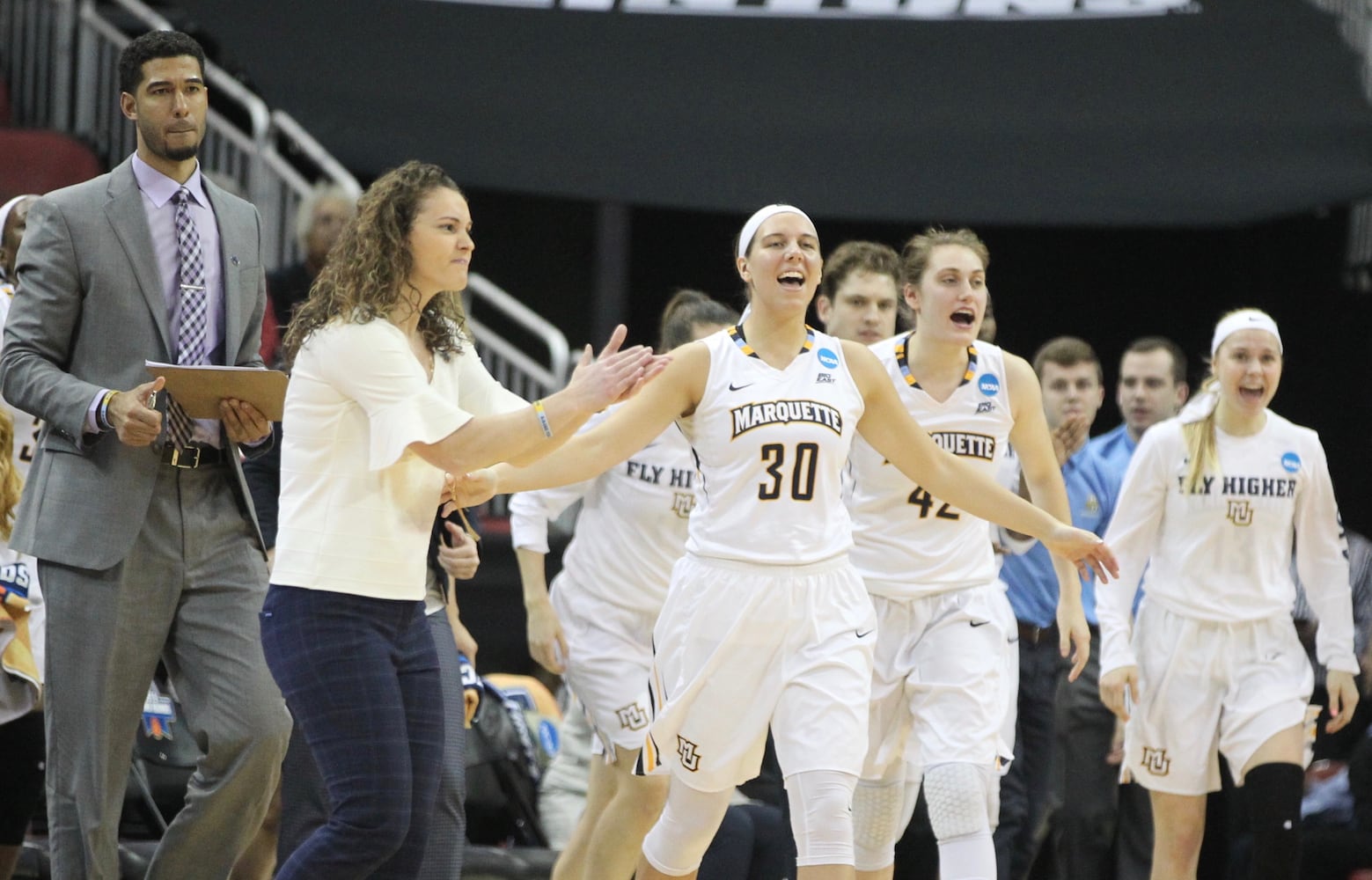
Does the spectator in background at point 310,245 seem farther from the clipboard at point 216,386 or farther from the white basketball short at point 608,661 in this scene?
the clipboard at point 216,386

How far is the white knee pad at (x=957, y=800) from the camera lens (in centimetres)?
505

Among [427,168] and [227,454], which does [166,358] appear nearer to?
[227,454]

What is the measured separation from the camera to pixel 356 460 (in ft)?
13.6

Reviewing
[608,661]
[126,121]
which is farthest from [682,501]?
[126,121]

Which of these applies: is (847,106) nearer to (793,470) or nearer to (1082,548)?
(1082,548)

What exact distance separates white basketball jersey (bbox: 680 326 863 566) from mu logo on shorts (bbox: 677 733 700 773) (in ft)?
1.64

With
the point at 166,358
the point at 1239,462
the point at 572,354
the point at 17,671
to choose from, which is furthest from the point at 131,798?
the point at 572,354

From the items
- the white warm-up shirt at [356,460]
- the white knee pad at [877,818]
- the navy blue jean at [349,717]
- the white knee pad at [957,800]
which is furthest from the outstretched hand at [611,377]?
the white knee pad at [877,818]

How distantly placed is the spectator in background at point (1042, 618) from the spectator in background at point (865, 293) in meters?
0.81

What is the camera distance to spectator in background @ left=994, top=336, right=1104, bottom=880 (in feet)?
21.7

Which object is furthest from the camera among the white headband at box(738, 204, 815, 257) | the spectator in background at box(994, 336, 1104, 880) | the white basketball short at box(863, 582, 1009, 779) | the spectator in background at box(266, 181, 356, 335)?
the spectator in background at box(266, 181, 356, 335)

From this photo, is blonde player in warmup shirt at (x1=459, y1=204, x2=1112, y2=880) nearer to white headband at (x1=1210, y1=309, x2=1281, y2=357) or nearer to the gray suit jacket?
the gray suit jacket

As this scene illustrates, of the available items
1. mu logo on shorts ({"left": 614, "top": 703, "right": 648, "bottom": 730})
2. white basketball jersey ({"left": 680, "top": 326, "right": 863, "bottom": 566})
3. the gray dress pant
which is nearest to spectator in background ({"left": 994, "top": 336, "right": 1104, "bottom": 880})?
mu logo on shorts ({"left": 614, "top": 703, "right": 648, "bottom": 730})

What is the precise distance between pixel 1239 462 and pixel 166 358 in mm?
3682
